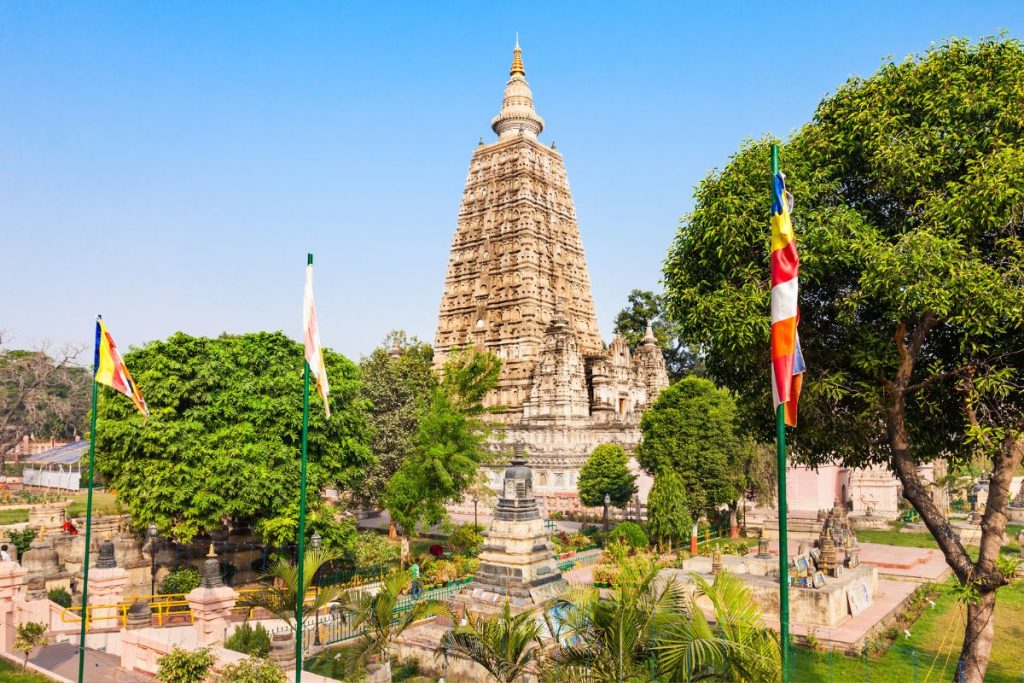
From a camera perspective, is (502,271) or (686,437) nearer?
(686,437)

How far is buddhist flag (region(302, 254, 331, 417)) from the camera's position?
38.8ft


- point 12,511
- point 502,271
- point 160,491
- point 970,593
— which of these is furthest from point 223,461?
point 502,271

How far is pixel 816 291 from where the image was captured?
14336 mm

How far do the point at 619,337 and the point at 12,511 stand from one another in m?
49.0

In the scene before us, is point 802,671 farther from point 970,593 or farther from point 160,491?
point 160,491

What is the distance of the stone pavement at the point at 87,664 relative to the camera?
15961 mm

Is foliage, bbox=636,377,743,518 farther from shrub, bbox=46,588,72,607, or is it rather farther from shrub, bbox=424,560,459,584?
shrub, bbox=46,588,72,607

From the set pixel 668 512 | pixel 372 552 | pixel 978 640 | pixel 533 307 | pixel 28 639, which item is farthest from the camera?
pixel 533 307

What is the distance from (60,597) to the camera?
76.6ft

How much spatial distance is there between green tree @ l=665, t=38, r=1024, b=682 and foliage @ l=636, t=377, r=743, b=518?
815 inches

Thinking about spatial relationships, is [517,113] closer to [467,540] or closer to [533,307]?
[533,307]

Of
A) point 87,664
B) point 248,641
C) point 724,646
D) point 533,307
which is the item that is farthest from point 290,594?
point 533,307

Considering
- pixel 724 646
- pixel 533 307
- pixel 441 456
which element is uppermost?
pixel 533 307

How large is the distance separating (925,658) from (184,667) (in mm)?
16857
